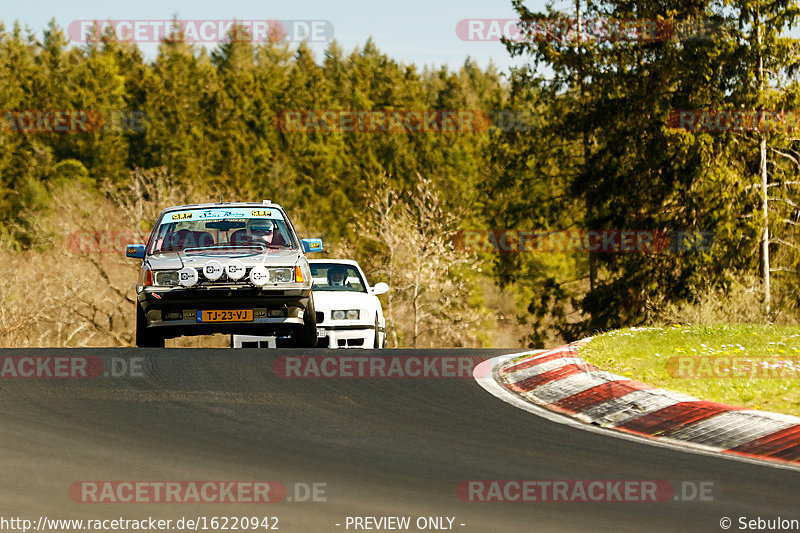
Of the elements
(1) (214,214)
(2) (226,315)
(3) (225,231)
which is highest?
(1) (214,214)

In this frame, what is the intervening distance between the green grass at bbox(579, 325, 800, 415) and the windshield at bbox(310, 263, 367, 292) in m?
5.63

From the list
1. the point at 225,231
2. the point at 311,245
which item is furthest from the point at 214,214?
the point at 311,245

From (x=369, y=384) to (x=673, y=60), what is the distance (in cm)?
2899

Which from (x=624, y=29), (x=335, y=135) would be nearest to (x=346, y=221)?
(x=335, y=135)

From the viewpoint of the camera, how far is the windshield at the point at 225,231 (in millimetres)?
14477

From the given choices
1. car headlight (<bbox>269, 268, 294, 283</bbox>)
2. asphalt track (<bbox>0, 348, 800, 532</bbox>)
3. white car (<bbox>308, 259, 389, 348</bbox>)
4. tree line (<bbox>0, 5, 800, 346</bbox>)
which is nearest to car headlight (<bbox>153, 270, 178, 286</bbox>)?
car headlight (<bbox>269, 268, 294, 283</bbox>)

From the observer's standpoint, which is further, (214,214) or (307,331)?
(214,214)

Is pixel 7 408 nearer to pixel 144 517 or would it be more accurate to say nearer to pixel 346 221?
pixel 144 517

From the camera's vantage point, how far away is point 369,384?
10.3 metres

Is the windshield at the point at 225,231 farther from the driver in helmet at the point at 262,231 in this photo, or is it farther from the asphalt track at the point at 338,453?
the asphalt track at the point at 338,453

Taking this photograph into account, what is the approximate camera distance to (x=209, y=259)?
45.2ft

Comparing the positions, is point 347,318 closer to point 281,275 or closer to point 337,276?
point 337,276

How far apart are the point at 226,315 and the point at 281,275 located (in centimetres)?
87

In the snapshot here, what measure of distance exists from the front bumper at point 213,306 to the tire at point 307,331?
0.42 m
